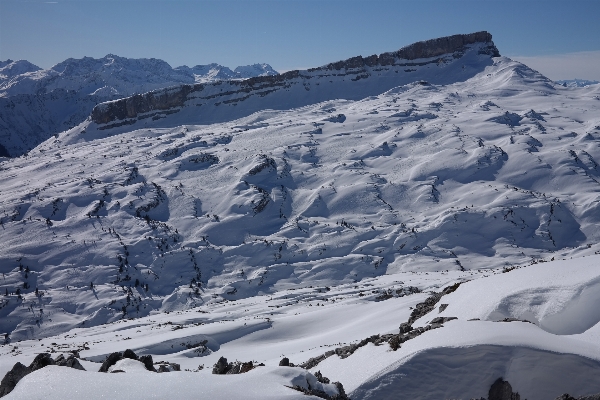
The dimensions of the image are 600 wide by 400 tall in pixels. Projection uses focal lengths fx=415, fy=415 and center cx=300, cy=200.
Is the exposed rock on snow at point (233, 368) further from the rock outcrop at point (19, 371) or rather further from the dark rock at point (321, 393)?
the rock outcrop at point (19, 371)

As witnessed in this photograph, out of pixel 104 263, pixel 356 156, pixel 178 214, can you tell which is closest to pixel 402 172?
pixel 356 156

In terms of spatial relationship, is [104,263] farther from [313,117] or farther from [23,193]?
[313,117]

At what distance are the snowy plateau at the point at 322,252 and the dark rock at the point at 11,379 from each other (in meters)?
0.07

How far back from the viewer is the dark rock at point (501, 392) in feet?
26.9

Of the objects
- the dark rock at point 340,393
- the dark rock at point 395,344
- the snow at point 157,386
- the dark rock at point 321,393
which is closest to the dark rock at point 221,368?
the snow at point 157,386

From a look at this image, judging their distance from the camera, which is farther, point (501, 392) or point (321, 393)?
point (501, 392)

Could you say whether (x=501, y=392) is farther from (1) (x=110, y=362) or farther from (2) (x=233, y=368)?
(1) (x=110, y=362)

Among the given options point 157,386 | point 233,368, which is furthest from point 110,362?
point 157,386

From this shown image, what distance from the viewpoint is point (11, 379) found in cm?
950

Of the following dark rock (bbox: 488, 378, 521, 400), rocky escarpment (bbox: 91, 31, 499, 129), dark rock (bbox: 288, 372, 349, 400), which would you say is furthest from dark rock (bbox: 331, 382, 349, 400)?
rocky escarpment (bbox: 91, 31, 499, 129)

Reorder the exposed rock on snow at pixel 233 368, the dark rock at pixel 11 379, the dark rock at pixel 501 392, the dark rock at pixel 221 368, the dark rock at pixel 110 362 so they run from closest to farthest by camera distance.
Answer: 1. the dark rock at pixel 501 392
2. the dark rock at pixel 11 379
3. the exposed rock on snow at pixel 233 368
4. the dark rock at pixel 221 368
5. the dark rock at pixel 110 362

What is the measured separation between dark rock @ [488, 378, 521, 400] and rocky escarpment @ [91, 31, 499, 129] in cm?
9657

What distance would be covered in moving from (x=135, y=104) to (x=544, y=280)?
114 metres

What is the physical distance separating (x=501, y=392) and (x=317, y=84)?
348 ft
